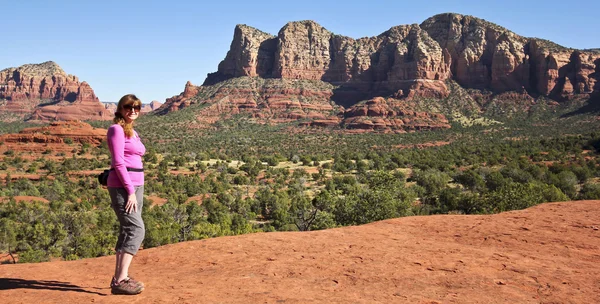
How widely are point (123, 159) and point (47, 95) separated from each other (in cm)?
21471

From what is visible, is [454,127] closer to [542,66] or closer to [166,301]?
[542,66]

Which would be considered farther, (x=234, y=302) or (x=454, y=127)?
(x=454, y=127)

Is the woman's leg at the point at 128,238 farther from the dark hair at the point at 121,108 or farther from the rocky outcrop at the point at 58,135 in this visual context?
the rocky outcrop at the point at 58,135

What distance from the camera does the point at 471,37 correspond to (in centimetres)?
14138

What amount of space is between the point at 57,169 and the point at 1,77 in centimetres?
18409

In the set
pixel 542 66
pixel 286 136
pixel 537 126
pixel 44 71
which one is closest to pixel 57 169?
pixel 286 136

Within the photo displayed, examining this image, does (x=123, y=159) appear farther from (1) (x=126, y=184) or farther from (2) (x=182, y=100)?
(2) (x=182, y=100)

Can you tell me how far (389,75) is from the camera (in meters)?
145

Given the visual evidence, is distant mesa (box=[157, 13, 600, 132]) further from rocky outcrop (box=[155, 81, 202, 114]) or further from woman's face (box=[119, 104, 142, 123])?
woman's face (box=[119, 104, 142, 123])

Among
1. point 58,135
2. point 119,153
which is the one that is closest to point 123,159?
point 119,153

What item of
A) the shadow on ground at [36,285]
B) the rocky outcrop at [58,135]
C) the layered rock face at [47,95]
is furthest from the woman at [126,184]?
the layered rock face at [47,95]

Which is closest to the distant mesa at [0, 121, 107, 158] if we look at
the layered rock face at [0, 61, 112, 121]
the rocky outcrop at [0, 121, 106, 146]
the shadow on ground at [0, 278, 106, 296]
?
the rocky outcrop at [0, 121, 106, 146]

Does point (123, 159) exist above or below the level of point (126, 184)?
above

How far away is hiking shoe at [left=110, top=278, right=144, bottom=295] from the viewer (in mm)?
5328
